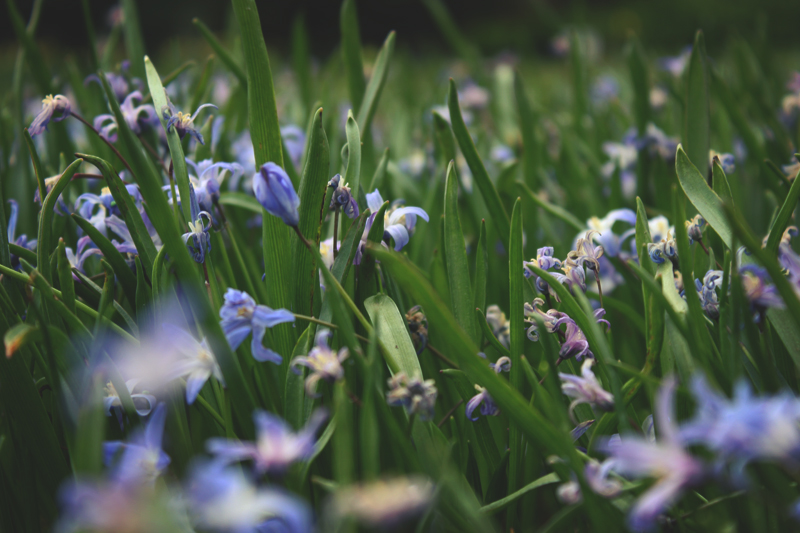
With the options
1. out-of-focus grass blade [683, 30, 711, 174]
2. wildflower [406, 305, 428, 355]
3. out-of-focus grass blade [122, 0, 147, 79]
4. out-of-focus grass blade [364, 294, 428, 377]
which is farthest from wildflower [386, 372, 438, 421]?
out-of-focus grass blade [122, 0, 147, 79]

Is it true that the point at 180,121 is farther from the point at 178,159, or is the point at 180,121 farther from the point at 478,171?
the point at 478,171

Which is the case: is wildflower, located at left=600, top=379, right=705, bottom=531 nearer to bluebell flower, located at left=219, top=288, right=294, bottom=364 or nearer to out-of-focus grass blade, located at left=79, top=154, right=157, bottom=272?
bluebell flower, located at left=219, top=288, right=294, bottom=364

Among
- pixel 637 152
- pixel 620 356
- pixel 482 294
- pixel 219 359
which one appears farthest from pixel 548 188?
pixel 219 359

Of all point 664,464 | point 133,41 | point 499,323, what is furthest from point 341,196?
point 133,41

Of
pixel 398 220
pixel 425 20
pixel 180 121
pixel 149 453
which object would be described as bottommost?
pixel 149 453

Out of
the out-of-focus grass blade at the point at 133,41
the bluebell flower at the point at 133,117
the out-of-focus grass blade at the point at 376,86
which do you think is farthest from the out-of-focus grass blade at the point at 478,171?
the out-of-focus grass blade at the point at 133,41

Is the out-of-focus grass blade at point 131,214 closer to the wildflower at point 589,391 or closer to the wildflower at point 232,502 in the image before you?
the wildflower at point 232,502
